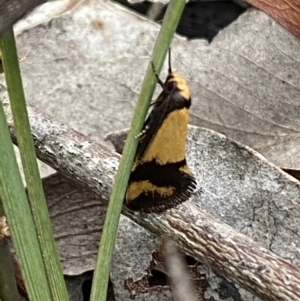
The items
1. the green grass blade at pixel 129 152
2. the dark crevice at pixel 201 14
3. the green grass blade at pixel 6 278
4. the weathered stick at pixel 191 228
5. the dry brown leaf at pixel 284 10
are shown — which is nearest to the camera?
the green grass blade at pixel 129 152

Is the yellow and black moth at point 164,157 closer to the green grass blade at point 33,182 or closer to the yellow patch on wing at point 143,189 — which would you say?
the yellow patch on wing at point 143,189

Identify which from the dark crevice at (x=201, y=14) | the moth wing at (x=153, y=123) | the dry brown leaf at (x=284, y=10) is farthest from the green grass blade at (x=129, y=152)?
the dark crevice at (x=201, y=14)

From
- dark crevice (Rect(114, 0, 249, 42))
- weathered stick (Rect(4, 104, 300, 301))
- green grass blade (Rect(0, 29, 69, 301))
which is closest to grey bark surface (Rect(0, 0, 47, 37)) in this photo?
green grass blade (Rect(0, 29, 69, 301))

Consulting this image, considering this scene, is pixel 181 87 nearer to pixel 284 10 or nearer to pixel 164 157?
pixel 164 157

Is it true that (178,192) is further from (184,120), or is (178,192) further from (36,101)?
(36,101)

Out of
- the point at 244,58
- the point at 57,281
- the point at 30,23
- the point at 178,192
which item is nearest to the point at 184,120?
the point at 178,192

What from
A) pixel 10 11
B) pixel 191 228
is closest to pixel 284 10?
pixel 191 228

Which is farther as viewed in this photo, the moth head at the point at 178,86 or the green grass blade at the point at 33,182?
the moth head at the point at 178,86

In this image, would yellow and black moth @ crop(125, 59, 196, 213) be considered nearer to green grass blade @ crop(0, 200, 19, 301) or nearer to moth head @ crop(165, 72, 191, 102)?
moth head @ crop(165, 72, 191, 102)
